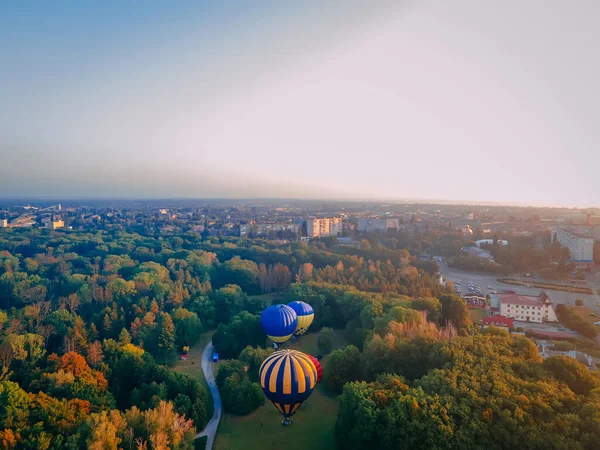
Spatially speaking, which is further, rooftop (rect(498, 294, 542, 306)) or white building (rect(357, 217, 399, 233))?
white building (rect(357, 217, 399, 233))

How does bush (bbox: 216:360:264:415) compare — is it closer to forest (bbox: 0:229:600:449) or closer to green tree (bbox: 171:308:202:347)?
forest (bbox: 0:229:600:449)

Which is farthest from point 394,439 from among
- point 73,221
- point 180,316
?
point 73,221

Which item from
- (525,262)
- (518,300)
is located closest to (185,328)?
(518,300)

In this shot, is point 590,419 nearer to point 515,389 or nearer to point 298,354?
point 515,389

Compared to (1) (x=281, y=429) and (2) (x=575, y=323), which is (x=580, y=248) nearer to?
(2) (x=575, y=323)

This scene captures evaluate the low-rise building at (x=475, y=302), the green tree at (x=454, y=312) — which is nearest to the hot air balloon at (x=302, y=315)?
the green tree at (x=454, y=312)

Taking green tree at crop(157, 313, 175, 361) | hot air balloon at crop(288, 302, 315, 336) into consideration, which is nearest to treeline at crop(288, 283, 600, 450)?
hot air balloon at crop(288, 302, 315, 336)

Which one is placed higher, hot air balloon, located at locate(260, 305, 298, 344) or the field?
hot air balloon, located at locate(260, 305, 298, 344)
